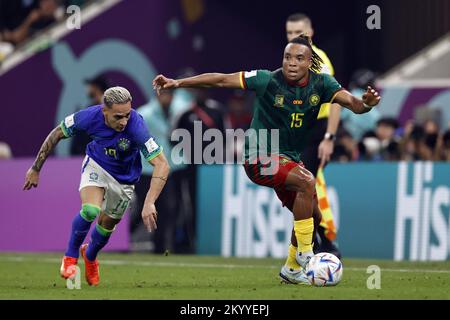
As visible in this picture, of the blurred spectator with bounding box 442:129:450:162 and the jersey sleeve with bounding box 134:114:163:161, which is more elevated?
the blurred spectator with bounding box 442:129:450:162

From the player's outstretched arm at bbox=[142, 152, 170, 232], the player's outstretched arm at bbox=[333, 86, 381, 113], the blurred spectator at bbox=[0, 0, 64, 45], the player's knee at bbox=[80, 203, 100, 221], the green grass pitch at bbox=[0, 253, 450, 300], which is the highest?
the blurred spectator at bbox=[0, 0, 64, 45]

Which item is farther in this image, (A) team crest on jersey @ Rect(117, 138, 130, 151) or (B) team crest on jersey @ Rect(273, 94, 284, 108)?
(A) team crest on jersey @ Rect(117, 138, 130, 151)

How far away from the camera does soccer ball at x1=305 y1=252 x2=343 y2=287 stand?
1130 centimetres

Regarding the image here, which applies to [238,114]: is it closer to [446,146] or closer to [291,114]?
[446,146]

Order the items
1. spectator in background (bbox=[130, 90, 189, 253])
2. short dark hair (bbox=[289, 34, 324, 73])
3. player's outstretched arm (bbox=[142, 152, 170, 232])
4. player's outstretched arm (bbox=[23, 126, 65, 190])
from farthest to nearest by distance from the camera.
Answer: spectator in background (bbox=[130, 90, 189, 253]) < short dark hair (bbox=[289, 34, 324, 73]) < player's outstretched arm (bbox=[23, 126, 65, 190]) < player's outstretched arm (bbox=[142, 152, 170, 232])

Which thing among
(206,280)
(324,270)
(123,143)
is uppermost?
(123,143)

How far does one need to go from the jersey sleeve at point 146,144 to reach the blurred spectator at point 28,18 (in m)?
13.0

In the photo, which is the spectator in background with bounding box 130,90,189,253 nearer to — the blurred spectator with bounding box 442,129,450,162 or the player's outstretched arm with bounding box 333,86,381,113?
the blurred spectator with bounding box 442,129,450,162

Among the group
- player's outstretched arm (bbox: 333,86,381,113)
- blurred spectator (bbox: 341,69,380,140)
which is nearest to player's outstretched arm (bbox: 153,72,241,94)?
player's outstretched arm (bbox: 333,86,381,113)

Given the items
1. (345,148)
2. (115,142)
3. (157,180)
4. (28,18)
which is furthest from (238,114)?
(157,180)

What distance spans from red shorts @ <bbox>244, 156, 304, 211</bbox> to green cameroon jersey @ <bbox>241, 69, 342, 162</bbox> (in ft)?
0.37

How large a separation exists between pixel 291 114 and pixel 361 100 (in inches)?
30.6

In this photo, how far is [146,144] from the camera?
1170cm

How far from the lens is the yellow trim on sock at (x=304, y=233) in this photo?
38.0 ft
